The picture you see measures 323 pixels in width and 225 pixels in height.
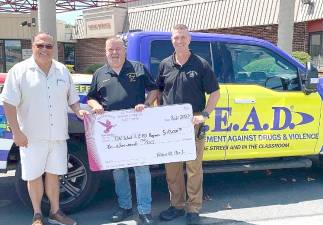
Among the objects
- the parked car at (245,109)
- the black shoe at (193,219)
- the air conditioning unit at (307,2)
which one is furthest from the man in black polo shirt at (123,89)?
the air conditioning unit at (307,2)

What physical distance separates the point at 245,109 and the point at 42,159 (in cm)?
223

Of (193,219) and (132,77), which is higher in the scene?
(132,77)

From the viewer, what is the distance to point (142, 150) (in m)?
4.12

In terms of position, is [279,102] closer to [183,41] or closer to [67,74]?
[183,41]

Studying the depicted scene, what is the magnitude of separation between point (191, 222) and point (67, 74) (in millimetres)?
1852

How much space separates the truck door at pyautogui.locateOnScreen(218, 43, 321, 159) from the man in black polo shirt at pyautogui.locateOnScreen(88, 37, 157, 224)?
1028 millimetres

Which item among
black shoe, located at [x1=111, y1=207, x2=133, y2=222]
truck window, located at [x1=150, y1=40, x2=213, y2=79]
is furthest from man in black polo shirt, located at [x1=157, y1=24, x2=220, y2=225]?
black shoe, located at [x1=111, y1=207, x2=133, y2=222]

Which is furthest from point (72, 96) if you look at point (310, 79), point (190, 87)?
point (310, 79)

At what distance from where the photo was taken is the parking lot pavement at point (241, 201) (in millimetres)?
4367

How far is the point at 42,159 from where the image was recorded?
12.8 feet

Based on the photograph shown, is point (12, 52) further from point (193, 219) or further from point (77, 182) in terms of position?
point (193, 219)

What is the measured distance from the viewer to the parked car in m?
4.48

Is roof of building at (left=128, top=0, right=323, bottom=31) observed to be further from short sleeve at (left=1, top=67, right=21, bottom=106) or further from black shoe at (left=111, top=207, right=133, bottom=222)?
short sleeve at (left=1, top=67, right=21, bottom=106)

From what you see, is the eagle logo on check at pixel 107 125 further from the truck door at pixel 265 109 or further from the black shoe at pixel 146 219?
the truck door at pixel 265 109
